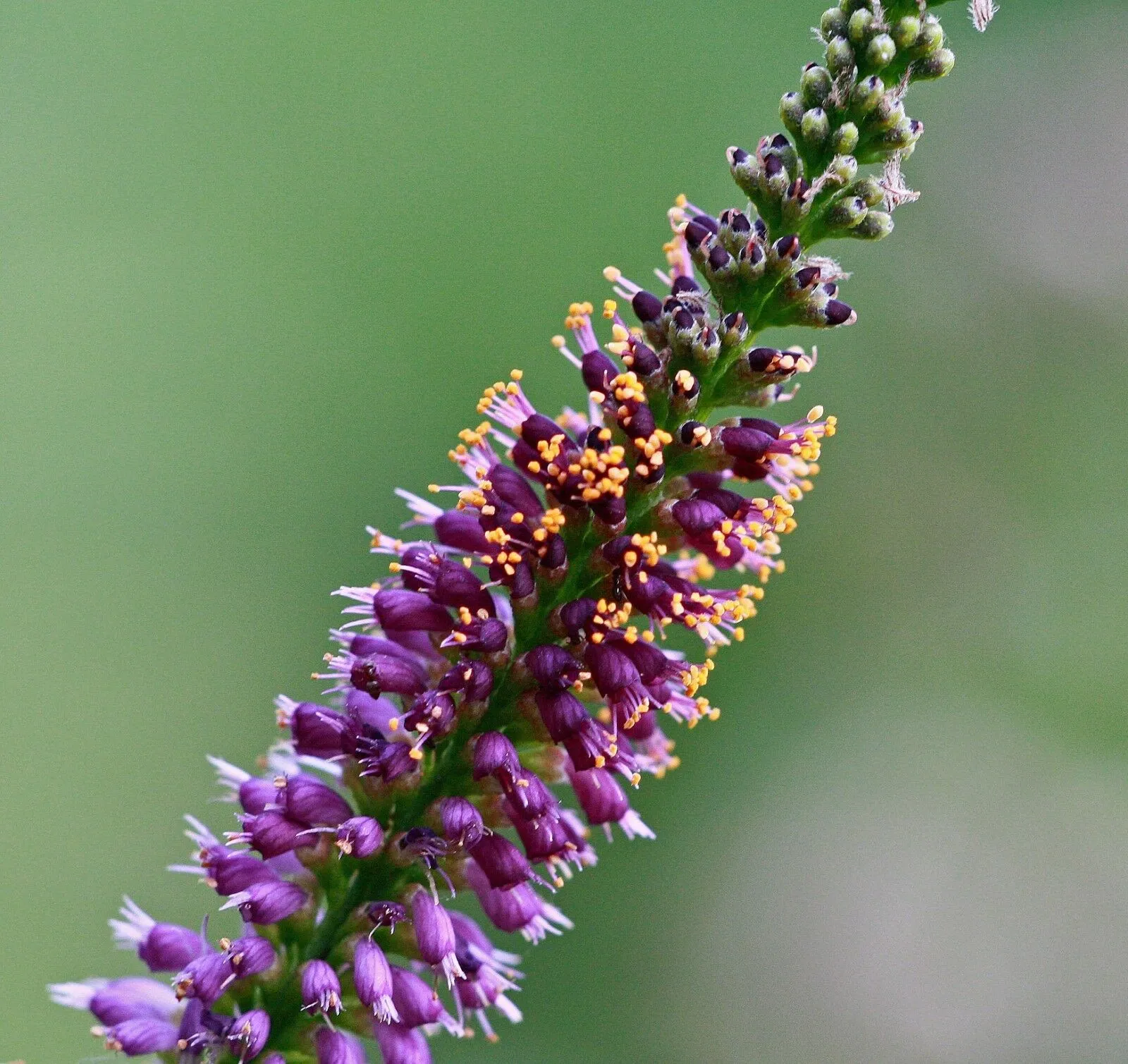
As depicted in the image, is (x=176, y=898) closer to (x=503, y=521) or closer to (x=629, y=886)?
(x=629, y=886)

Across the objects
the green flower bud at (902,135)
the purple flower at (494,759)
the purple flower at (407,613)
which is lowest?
the purple flower at (494,759)

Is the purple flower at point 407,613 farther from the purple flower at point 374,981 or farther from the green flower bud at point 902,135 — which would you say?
the green flower bud at point 902,135

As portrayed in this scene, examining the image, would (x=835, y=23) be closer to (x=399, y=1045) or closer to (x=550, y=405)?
(x=399, y=1045)

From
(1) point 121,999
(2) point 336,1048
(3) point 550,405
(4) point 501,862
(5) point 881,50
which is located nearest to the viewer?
(5) point 881,50

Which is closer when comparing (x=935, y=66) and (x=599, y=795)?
(x=935, y=66)

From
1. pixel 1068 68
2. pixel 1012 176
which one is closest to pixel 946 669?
pixel 1012 176

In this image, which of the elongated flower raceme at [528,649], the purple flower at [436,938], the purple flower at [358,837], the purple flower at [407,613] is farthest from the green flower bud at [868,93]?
the purple flower at [436,938]

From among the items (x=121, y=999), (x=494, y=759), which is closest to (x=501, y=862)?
(x=494, y=759)
